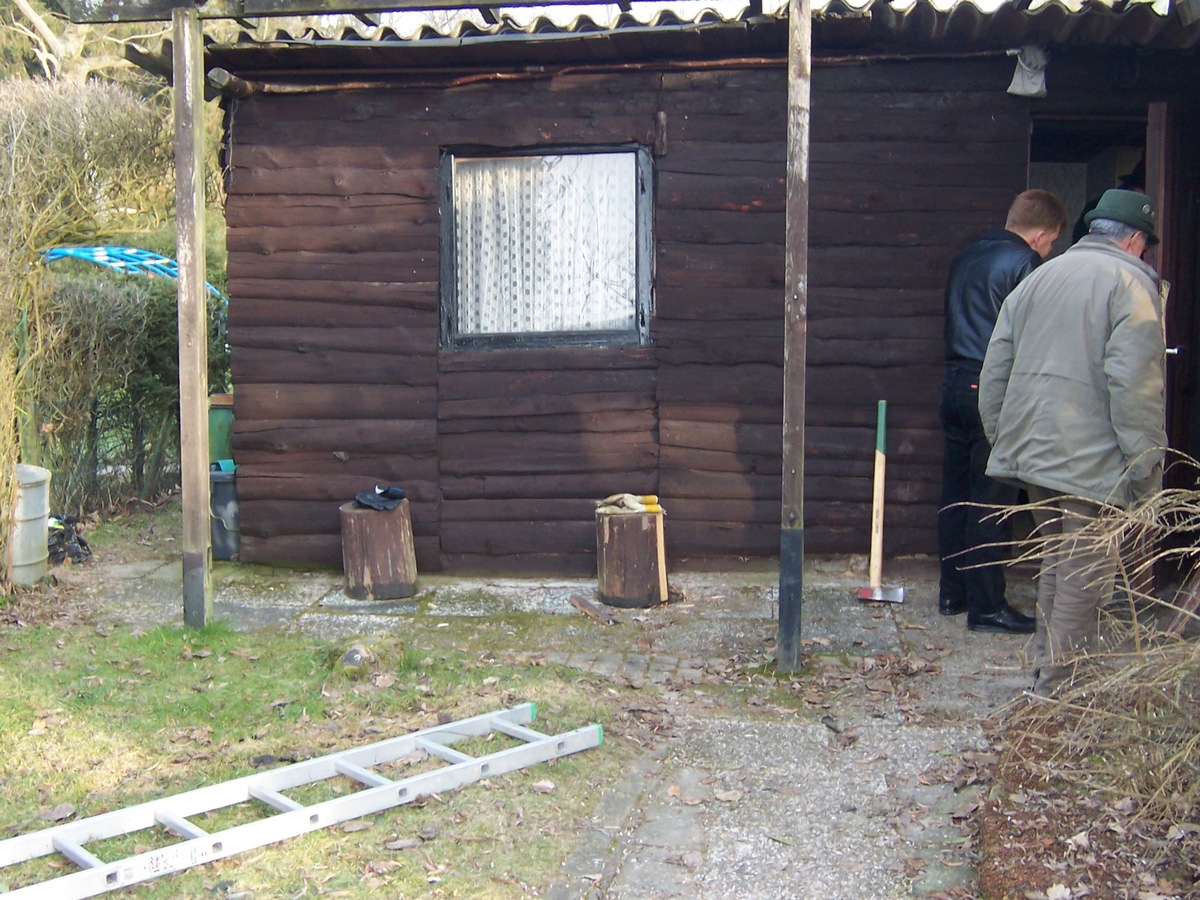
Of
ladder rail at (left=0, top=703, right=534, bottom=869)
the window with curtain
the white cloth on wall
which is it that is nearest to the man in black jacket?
the white cloth on wall

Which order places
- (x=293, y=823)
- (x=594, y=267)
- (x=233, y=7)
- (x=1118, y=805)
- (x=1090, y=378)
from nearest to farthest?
(x=1118, y=805), (x=293, y=823), (x=1090, y=378), (x=233, y=7), (x=594, y=267)

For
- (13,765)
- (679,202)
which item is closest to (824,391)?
(679,202)

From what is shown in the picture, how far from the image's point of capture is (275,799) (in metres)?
3.87

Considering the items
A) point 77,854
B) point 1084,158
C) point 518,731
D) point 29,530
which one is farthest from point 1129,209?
point 29,530

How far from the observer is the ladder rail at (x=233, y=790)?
3.54m

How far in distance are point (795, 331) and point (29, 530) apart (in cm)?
476

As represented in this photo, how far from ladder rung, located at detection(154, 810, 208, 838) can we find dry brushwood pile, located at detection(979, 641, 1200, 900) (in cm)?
234

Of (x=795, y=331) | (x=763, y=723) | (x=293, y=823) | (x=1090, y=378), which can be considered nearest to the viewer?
(x=293, y=823)

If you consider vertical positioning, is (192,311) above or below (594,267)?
below

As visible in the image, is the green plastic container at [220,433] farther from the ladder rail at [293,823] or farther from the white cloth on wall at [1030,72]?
the white cloth on wall at [1030,72]

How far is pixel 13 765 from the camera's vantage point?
4301 mm

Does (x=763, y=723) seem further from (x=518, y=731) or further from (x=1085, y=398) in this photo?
(x=1085, y=398)

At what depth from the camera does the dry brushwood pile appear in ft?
10.1

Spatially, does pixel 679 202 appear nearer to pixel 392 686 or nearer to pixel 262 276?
pixel 262 276
